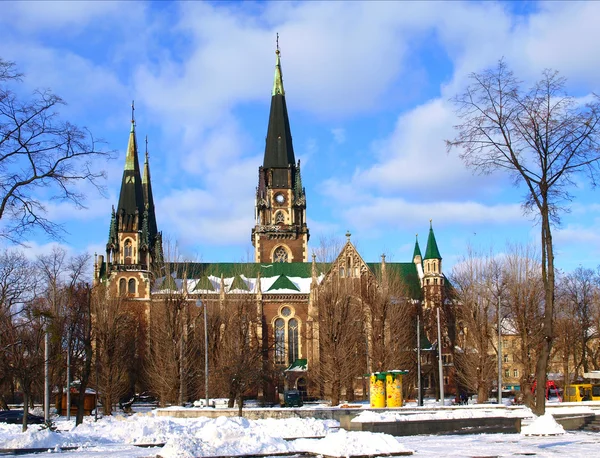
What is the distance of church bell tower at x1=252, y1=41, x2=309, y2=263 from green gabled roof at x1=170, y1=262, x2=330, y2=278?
3.40 m

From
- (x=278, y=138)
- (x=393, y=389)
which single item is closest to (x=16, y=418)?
(x=393, y=389)

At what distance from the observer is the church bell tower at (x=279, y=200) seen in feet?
312

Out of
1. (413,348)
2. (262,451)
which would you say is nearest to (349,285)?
(413,348)

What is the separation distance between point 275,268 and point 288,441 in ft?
214

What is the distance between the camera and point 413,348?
7056 cm

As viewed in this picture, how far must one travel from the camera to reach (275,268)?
91.1 meters

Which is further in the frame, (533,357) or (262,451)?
(533,357)

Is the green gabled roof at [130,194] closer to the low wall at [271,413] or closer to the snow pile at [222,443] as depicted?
the low wall at [271,413]

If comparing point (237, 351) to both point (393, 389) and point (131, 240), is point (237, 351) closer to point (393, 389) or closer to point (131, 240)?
point (393, 389)

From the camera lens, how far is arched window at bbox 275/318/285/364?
281ft

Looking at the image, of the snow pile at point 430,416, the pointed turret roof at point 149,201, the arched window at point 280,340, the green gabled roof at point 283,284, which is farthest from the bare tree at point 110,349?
the snow pile at point 430,416

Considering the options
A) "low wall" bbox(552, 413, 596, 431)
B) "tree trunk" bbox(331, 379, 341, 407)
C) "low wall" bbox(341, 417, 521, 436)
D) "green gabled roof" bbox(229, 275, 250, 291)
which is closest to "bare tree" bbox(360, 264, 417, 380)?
"tree trunk" bbox(331, 379, 341, 407)

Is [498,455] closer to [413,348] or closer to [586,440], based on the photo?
[586,440]

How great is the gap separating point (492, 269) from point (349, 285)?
12422 millimetres
